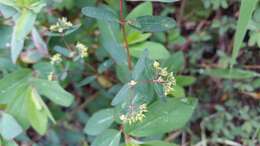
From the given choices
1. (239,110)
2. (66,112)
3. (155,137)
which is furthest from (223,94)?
(66,112)

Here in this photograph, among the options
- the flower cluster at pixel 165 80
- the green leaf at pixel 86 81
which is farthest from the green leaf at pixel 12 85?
the flower cluster at pixel 165 80

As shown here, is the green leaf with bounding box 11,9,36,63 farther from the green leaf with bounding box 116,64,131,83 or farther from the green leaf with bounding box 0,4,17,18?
the green leaf with bounding box 116,64,131,83

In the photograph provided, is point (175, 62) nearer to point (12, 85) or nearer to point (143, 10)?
point (143, 10)

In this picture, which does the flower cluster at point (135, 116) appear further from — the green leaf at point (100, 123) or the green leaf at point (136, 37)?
the green leaf at point (136, 37)

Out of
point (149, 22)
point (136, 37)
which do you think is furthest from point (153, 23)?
point (136, 37)

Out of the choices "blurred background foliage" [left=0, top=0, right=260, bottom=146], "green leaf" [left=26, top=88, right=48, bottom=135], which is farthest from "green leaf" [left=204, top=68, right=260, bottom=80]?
"green leaf" [left=26, top=88, right=48, bottom=135]
